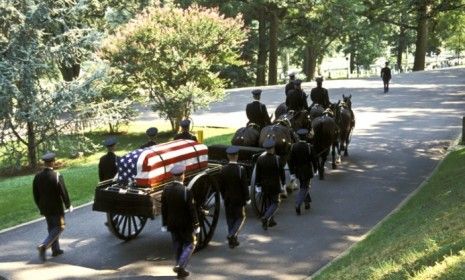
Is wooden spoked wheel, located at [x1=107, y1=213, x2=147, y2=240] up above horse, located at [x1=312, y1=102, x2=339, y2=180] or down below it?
below

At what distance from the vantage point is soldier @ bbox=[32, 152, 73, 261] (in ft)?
30.7

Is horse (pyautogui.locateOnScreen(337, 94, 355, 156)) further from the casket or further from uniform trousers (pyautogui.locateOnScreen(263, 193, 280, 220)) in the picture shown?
the casket

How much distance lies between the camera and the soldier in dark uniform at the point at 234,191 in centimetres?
961

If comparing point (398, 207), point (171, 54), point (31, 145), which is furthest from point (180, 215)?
point (171, 54)

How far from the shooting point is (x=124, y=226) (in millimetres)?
10234

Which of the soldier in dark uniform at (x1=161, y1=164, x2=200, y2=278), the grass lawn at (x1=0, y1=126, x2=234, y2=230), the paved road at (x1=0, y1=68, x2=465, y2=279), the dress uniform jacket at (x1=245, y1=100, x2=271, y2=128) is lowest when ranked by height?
the grass lawn at (x1=0, y1=126, x2=234, y2=230)

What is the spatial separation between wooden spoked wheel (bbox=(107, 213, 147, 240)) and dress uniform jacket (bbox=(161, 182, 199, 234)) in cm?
161

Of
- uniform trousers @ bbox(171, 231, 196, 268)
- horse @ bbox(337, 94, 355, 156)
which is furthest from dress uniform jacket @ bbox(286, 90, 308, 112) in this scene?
uniform trousers @ bbox(171, 231, 196, 268)

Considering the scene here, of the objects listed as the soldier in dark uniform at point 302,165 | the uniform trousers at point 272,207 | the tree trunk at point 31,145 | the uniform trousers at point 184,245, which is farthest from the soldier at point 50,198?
Result: the tree trunk at point 31,145

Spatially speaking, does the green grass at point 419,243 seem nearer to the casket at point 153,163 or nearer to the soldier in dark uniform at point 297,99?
the casket at point 153,163

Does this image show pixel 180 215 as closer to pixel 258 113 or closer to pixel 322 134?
pixel 258 113

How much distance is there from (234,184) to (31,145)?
13003mm

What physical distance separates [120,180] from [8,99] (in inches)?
445

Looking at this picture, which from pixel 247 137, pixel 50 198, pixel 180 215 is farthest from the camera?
pixel 247 137
